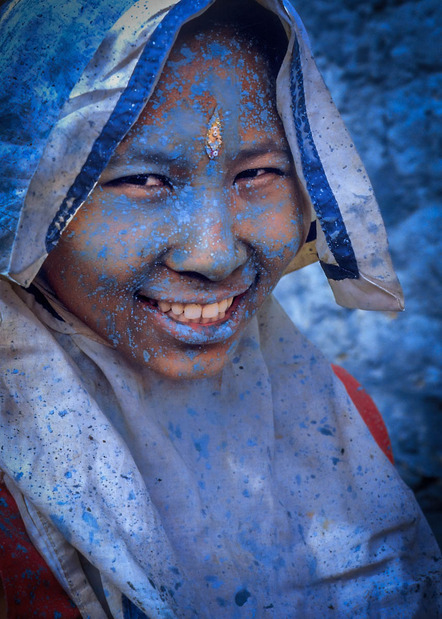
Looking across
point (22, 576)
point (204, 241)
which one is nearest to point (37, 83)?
point (204, 241)

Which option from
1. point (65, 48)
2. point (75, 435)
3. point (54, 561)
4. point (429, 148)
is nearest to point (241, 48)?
point (65, 48)

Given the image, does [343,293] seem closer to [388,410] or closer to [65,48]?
[65,48]

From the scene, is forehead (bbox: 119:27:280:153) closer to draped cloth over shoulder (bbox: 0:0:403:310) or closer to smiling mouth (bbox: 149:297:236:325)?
draped cloth over shoulder (bbox: 0:0:403:310)

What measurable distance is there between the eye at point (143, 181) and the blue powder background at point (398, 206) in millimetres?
1513

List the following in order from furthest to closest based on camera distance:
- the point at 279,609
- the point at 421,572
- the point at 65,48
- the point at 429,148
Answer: the point at 429,148 < the point at 421,572 < the point at 279,609 < the point at 65,48

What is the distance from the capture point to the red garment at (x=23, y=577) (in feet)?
3.49

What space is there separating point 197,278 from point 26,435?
0.34 m

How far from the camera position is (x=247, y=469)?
1228mm

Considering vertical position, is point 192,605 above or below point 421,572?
above

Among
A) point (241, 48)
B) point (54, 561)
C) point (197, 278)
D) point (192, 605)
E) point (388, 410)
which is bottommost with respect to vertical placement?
point (388, 410)

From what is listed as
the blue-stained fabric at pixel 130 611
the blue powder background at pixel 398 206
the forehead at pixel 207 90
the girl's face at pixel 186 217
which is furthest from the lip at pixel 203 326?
the blue powder background at pixel 398 206

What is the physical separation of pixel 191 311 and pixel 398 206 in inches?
59.1

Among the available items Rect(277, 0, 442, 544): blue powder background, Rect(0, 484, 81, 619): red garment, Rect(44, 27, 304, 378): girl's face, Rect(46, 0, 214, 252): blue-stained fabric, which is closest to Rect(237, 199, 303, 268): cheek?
Rect(44, 27, 304, 378): girl's face

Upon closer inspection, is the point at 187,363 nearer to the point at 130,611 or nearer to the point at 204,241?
the point at 204,241
